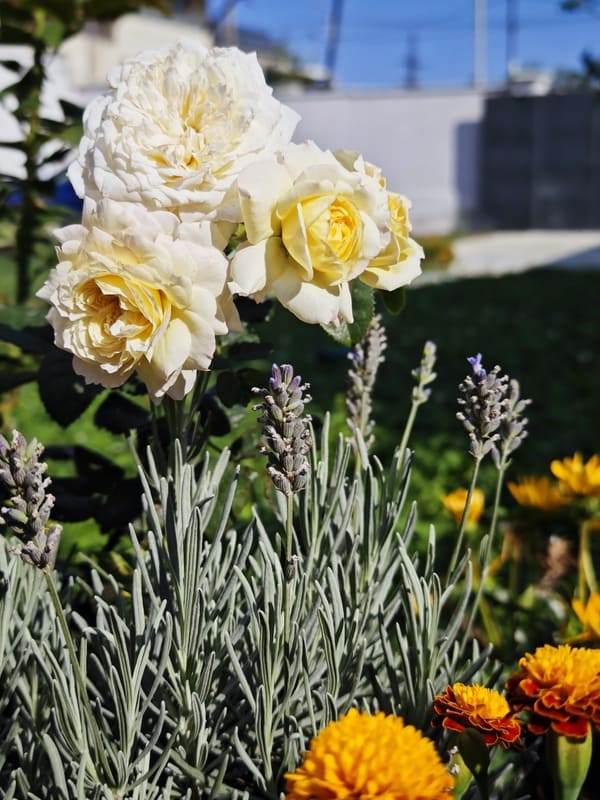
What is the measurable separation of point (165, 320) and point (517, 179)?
19976 mm

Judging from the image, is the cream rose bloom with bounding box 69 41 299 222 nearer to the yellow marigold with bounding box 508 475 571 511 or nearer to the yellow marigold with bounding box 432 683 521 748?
the yellow marigold with bounding box 432 683 521 748

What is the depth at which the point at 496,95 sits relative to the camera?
20156 millimetres

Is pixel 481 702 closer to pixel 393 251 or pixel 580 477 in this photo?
pixel 393 251

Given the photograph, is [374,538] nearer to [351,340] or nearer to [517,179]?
[351,340]

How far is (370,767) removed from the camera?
2.62 ft

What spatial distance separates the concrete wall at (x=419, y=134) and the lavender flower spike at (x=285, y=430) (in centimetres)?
1975

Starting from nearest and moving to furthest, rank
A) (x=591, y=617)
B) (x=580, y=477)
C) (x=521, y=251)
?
(x=591, y=617)
(x=580, y=477)
(x=521, y=251)

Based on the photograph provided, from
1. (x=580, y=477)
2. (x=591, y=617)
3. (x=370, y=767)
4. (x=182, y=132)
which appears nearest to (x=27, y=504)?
(x=370, y=767)

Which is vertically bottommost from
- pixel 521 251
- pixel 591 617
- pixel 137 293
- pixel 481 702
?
pixel 521 251

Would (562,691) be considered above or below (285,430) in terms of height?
below

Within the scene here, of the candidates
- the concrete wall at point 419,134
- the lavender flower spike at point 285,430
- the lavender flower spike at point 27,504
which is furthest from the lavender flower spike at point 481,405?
the concrete wall at point 419,134

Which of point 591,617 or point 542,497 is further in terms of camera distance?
point 542,497

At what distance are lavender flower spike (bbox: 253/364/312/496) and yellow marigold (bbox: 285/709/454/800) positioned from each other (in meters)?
0.24

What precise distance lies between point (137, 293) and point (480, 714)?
56cm
